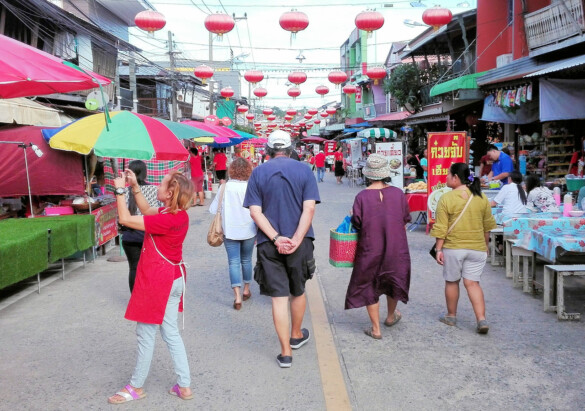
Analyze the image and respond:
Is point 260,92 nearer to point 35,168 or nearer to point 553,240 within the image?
point 35,168

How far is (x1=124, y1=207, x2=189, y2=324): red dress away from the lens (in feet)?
12.7

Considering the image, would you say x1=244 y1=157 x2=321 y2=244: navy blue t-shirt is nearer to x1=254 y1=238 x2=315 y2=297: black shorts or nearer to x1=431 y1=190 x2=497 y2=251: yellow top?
x1=254 y1=238 x2=315 y2=297: black shorts

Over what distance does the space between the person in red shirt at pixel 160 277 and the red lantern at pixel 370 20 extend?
8727mm

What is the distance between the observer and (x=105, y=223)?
33.2 ft

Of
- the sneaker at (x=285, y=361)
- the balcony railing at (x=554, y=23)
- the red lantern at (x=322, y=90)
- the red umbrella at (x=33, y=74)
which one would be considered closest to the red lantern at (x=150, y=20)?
the red umbrella at (x=33, y=74)

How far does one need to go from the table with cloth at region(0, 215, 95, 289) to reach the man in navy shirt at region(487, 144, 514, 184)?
Result: 7202mm

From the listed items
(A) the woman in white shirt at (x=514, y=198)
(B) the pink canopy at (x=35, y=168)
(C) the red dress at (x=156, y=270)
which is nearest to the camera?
(C) the red dress at (x=156, y=270)

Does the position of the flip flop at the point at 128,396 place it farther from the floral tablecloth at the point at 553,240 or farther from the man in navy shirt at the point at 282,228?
the floral tablecloth at the point at 553,240

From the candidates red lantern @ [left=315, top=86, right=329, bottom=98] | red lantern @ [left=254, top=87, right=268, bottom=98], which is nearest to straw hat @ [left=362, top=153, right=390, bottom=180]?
red lantern @ [left=315, top=86, right=329, bottom=98]

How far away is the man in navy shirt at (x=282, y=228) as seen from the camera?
464 cm

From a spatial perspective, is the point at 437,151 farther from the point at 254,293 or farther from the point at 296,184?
the point at 296,184

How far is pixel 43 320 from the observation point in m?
6.22

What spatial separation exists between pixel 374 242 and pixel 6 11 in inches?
551

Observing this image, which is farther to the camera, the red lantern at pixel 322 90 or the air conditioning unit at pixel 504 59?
the red lantern at pixel 322 90
